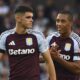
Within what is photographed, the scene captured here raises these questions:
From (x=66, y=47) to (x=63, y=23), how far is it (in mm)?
426

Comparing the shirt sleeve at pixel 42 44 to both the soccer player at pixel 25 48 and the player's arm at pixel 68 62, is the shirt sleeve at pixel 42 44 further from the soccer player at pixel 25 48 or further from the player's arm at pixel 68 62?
the player's arm at pixel 68 62

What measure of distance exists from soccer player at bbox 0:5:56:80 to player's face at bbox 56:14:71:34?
0.52 metres

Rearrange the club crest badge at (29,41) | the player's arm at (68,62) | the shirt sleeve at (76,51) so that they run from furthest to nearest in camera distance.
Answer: the shirt sleeve at (76,51) → the player's arm at (68,62) → the club crest badge at (29,41)

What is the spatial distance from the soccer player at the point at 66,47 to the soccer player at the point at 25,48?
49 centimetres

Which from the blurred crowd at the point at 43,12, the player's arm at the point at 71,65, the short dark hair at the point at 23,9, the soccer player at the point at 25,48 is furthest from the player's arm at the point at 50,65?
the blurred crowd at the point at 43,12

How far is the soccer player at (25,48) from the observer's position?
8.42m

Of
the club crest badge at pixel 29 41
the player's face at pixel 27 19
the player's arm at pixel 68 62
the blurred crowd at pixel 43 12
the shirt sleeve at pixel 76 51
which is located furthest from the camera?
the blurred crowd at pixel 43 12

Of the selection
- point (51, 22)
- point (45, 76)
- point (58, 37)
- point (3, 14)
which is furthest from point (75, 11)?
point (58, 37)

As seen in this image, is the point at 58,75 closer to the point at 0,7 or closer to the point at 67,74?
the point at 67,74

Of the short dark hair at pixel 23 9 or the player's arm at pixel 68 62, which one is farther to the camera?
the player's arm at pixel 68 62

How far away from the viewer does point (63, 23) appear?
891 centimetres

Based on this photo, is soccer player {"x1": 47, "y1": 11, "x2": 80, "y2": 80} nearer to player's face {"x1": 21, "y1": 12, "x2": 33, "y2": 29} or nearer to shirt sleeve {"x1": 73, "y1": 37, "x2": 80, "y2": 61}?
shirt sleeve {"x1": 73, "y1": 37, "x2": 80, "y2": 61}

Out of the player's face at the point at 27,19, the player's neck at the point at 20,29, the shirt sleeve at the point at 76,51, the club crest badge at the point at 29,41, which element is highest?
the player's face at the point at 27,19

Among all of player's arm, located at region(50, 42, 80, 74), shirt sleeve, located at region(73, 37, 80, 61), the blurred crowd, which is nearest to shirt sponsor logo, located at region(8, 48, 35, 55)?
player's arm, located at region(50, 42, 80, 74)
